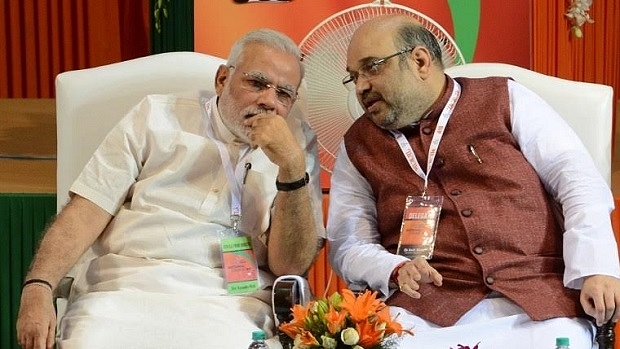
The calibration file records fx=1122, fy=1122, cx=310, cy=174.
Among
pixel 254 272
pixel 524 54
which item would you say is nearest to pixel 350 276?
pixel 254 272

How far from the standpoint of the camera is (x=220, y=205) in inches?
120

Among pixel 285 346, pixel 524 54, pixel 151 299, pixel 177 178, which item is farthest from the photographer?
pixel 524 54

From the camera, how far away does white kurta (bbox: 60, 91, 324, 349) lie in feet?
9.27

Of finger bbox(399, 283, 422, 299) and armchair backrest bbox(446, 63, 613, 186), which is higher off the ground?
armchair backrest bbox(446, 63, 613, 186)

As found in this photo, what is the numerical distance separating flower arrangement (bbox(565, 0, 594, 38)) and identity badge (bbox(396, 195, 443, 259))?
7.96ft

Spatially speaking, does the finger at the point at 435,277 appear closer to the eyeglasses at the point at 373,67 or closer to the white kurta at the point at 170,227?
the white kurta at the point at 170,227

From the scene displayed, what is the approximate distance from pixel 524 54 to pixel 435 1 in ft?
1.28

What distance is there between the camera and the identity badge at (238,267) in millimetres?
2951

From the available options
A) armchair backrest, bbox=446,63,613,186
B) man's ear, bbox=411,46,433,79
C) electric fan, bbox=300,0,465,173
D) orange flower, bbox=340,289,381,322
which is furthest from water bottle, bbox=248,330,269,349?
electric fan, bbox=300,0,465,173

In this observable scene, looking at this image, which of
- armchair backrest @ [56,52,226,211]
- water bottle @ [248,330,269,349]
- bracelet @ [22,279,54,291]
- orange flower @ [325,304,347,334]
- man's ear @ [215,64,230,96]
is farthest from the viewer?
armchair backrest @ [56,52,226,211]

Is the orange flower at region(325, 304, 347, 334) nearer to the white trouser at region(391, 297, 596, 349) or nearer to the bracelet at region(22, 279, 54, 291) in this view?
the white trouser at region(391, 297, 596, 349)

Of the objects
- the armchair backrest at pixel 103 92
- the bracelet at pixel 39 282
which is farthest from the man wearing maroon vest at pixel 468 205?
the bracelet at pixel 39 282

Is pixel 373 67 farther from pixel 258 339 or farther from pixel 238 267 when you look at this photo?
pixel 258 339

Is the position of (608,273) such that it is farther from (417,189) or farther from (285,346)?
(285,346)
